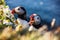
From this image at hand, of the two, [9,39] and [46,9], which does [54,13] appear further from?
[9,39]

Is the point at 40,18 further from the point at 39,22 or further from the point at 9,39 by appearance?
the point at 9,39

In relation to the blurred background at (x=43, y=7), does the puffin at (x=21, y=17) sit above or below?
below

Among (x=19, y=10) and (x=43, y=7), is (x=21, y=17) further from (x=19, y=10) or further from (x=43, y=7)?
(x=43, y=7)

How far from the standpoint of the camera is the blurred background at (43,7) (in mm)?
2168

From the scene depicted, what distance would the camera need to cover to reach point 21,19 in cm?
227

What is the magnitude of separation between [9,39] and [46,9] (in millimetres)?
352

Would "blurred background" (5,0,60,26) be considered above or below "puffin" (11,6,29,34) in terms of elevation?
above

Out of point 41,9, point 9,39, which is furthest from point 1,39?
point 41,9

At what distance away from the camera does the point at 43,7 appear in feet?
7.27

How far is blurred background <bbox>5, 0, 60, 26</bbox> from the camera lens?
7.11 feet

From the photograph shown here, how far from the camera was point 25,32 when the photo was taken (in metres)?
2.21

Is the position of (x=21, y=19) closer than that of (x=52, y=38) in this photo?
No

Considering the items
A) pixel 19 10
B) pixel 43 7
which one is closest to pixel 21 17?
pixel 19 10

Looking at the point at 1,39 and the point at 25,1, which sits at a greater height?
the point at 25,1
